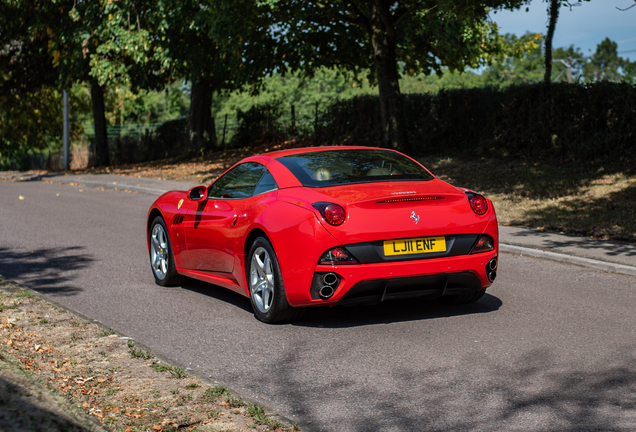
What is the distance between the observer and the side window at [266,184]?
6.36m

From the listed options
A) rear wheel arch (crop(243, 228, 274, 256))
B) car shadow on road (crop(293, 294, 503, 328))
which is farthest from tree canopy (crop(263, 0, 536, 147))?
rear wheel arch (crop(243, 228, 274, 256))

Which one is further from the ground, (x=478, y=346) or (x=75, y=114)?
(x=75, y=114)

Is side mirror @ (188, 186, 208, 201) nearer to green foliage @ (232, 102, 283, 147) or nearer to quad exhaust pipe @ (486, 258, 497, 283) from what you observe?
quad exhaust pipe @ (486, 258, 497, 283)

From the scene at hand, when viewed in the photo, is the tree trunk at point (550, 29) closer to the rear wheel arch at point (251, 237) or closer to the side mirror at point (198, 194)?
the side mirror at point (198, 194)

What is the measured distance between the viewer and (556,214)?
12461 millimetres

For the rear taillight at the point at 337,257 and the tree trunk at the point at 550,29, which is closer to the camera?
the rear taillight at the point at 337,257

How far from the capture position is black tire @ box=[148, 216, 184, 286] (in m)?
7.86

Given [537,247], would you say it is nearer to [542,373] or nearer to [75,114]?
[542,373]

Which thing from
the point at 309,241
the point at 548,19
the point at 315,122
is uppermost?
the point at 548,19

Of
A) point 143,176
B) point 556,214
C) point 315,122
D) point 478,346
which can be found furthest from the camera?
point 315,122

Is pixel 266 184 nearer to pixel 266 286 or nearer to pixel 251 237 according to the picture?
pixel 251 237

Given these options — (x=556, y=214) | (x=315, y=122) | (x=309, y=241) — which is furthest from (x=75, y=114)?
(x=309, y=241)

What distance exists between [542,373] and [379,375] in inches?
41.0

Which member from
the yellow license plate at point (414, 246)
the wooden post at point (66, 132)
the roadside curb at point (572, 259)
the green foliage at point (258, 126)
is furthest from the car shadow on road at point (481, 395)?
the wooden post at point (66, 132)
